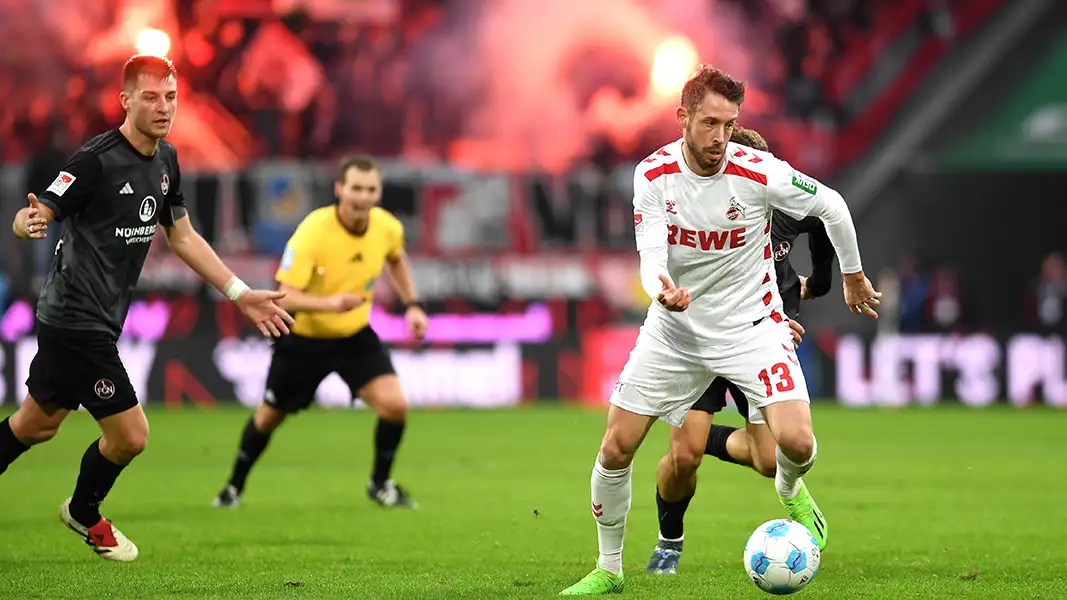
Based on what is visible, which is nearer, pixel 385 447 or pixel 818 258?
pixel 818 258

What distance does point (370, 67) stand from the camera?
27.3 meters

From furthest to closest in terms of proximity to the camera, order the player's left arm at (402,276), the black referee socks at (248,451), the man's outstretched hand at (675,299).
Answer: the player's left arm at (402,276)
the black referee socks at (248,451)
the man's outstretched hand at (675,299)

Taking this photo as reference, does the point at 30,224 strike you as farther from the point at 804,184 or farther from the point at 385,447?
the point at 385,447

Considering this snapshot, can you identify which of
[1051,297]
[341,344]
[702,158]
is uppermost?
[702,158]

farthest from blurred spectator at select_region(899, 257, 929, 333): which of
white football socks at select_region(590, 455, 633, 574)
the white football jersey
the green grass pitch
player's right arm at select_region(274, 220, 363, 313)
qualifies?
white football socks at select_region(590, 455, 633, 574)

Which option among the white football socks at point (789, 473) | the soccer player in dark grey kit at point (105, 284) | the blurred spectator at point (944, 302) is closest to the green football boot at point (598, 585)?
the white football socks at point (789, 473)

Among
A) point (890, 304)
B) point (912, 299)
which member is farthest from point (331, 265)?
point (890, 304)

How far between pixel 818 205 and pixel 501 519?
404 centimetres

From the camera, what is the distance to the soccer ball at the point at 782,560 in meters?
6.77

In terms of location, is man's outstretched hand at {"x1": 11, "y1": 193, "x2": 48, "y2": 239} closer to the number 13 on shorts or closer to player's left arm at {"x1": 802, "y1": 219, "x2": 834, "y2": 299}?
the number 13 on shorts

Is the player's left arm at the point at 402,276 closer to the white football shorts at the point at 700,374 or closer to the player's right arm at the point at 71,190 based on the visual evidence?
the player's right arm at the point at 71,190

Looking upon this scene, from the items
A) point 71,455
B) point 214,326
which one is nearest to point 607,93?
point 214,326

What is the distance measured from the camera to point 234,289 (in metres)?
8.02

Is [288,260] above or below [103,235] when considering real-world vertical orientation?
below
